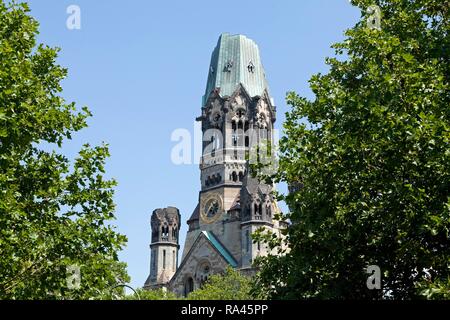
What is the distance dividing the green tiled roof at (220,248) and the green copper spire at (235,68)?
20302mm

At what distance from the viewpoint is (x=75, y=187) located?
2205 cm

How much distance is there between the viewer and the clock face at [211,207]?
8206 centimetres

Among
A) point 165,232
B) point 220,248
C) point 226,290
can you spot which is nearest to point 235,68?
point 165,232

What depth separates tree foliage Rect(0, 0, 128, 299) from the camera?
1920 centimetres

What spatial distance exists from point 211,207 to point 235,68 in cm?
2066

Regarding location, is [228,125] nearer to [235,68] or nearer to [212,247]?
Result: [235,68]

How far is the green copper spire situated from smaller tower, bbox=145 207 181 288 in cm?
1784

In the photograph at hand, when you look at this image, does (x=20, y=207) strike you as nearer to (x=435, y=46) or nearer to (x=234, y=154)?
(x=435, y=46)

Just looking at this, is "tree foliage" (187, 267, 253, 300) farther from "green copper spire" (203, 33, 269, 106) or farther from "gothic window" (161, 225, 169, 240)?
"green copper spire" (203, 33, 269, 106)

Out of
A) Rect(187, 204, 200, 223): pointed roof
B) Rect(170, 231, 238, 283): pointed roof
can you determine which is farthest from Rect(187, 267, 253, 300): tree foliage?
Rect(187, 204, 200, 223): pointed roof

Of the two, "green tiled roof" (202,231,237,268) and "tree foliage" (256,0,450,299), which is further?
"green tiled roof" (202,231,237,268)

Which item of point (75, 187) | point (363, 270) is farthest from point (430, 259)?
point (75, 187)

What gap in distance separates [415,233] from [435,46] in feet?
23.0

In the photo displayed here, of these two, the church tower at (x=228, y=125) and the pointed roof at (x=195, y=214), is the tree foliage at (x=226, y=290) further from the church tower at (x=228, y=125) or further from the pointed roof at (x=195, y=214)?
the pointed roof at (x=195, y=214)
